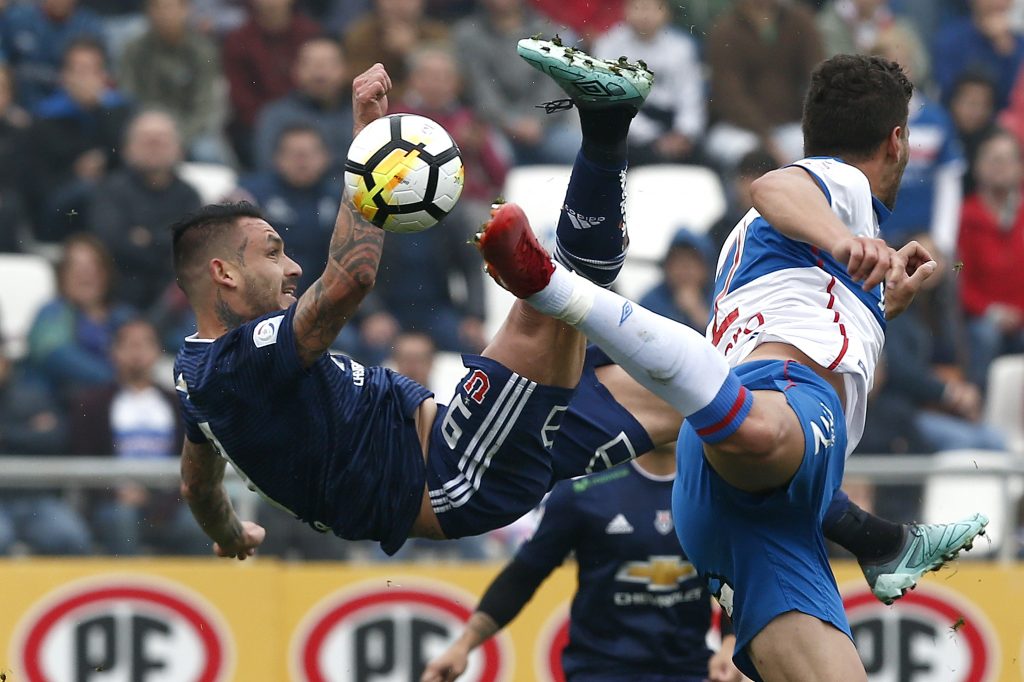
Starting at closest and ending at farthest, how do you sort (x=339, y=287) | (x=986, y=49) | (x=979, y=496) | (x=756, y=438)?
(x=756, y=438) < (x=339, y=287) < (x=979, y=496) < (x=986, y=49)

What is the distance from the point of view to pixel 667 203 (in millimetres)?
11586

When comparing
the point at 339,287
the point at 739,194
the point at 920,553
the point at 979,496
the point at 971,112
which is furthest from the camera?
the point at 971,112

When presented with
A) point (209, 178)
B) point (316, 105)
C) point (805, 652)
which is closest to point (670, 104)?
point (316, 105)

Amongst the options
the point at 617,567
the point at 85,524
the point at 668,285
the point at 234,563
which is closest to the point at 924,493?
the point at 668,285

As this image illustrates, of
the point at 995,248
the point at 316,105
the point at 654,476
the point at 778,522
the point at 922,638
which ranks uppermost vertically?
the point at 316,105

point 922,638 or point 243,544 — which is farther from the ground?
point 243,544

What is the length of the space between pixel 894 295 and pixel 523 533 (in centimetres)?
459

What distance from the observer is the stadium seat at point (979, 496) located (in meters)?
9.21

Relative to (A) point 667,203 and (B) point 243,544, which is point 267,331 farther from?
(A) point 667,203

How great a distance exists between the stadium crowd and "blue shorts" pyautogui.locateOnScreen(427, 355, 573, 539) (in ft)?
11.4

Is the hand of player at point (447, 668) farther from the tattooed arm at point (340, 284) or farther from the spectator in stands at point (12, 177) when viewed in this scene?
the spectator in stands at point (12, 177)

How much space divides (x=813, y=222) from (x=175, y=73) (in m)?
7.40

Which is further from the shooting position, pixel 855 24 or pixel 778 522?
pixel 855 24

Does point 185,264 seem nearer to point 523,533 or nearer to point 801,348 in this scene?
point 801,348
